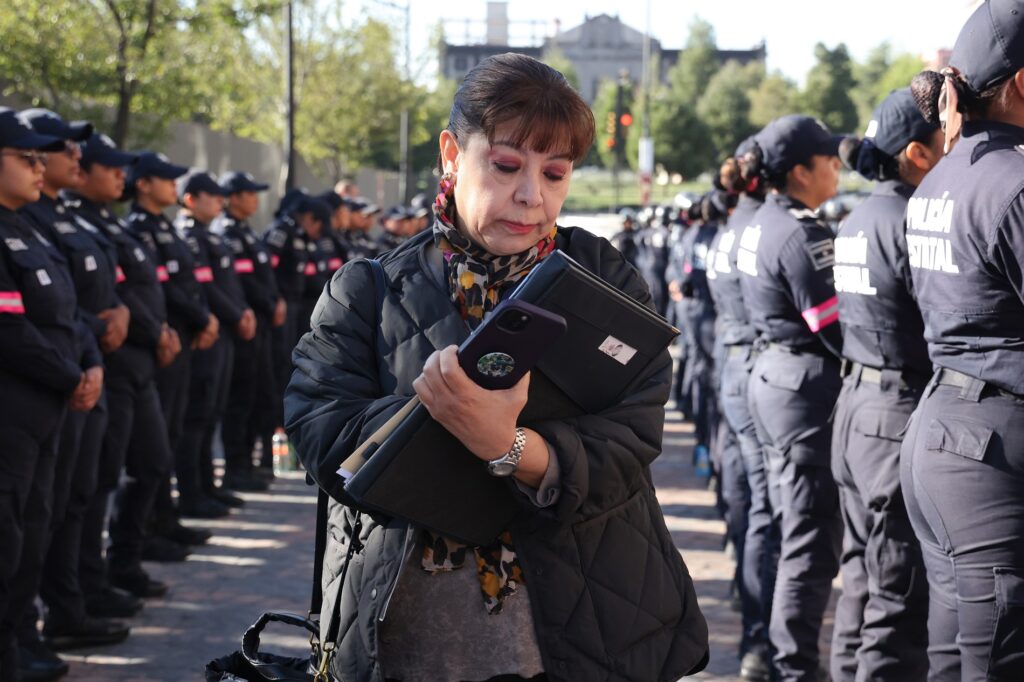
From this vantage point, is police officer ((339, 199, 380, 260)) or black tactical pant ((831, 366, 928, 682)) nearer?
black tactical pant ((831, 366, 928, 682))

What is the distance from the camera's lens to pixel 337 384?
2734 mm

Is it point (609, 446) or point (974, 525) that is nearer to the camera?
point (609, 446)

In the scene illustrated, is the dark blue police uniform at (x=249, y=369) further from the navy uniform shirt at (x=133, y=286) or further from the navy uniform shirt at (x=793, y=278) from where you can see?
the navy uniform shirt at (x=793, y=278)

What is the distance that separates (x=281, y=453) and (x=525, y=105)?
32.6 ft

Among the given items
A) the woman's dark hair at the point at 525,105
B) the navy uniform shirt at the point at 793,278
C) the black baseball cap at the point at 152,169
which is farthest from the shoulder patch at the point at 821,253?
the black baseball cap at the point at 152,169

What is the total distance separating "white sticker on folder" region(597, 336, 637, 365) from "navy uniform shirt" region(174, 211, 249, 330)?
7.61 m

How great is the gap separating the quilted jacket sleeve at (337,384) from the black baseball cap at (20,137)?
339cm

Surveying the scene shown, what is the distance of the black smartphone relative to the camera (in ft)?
7.58

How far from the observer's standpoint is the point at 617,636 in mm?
2705

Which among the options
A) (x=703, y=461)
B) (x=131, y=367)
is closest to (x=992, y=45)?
(x=131, y=367)

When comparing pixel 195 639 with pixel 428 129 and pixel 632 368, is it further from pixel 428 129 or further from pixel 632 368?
pixel 428 129

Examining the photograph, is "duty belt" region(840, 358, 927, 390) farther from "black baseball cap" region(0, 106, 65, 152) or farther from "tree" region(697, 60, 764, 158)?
"tree" region(697, 60, 764, 158)

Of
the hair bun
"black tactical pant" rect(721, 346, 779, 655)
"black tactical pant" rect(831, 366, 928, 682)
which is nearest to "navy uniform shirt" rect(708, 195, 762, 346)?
"black tactical pant" rect(721, 346, 779, 655)

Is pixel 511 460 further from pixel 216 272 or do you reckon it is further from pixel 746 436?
pixel 216 272
